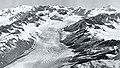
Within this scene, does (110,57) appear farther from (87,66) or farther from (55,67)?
(55,67)

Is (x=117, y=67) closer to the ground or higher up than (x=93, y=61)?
closer to the ground

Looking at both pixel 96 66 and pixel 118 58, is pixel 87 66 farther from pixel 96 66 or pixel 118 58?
pixel 118 58

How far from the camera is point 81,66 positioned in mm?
193750

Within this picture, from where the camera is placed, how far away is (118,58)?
196 metres

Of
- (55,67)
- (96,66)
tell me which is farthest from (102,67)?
(55,67)

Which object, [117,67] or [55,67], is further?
[55,67]

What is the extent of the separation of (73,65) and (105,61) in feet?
74.3

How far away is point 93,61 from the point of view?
641 feet

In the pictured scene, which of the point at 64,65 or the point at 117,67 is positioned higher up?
the point at 64,65

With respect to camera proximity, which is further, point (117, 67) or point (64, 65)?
point (64, 65)

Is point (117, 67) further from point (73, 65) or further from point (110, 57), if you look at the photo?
point (73, 65)

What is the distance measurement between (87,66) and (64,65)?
1641cm

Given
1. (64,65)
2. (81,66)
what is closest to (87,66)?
(81,66)

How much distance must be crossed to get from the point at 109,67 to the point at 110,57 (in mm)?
18054
